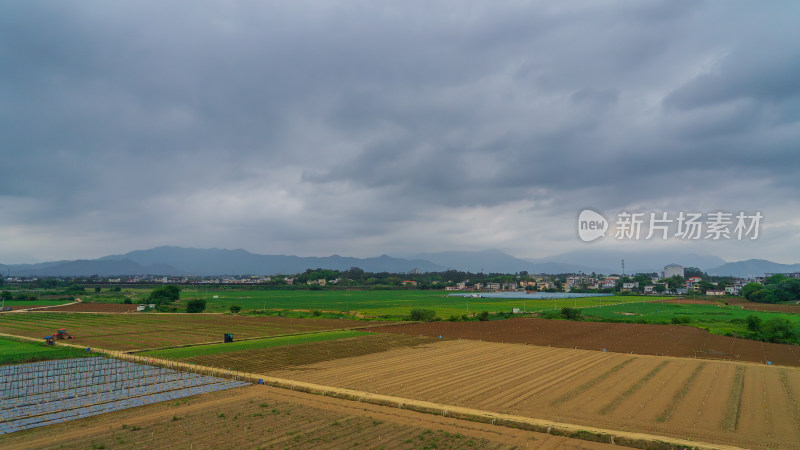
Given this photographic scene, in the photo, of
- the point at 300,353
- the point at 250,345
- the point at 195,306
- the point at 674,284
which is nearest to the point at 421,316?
the point at 250,345

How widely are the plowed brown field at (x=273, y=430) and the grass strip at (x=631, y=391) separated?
4.91 m

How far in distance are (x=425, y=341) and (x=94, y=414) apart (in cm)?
2979

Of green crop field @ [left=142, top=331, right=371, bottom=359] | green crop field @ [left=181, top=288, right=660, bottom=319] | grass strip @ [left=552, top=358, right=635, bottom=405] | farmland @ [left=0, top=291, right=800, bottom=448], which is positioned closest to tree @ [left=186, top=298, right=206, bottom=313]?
green crop field @ [left=181, top=288, right=660, bottom=319]

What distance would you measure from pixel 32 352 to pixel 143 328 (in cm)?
1896

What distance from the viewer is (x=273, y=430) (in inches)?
670

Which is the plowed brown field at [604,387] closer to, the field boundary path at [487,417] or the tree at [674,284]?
the field boundary path at [487,417]

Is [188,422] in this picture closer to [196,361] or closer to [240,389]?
[240,389]

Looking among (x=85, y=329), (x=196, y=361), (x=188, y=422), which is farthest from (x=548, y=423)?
(x=85, y=329)

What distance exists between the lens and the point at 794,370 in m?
30.6

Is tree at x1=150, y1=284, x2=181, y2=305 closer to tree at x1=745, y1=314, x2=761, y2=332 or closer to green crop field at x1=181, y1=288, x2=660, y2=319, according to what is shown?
green crop field at x1=181, y1=288, x2=660, y2=319

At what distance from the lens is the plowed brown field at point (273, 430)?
15648 millimetres

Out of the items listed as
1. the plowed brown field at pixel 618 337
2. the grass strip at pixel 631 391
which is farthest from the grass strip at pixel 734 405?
the plowed brown field at pixel 618 337

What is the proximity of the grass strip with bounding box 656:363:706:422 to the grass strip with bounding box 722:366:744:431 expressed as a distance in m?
1.91

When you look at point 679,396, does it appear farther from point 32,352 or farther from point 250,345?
point 32,352
